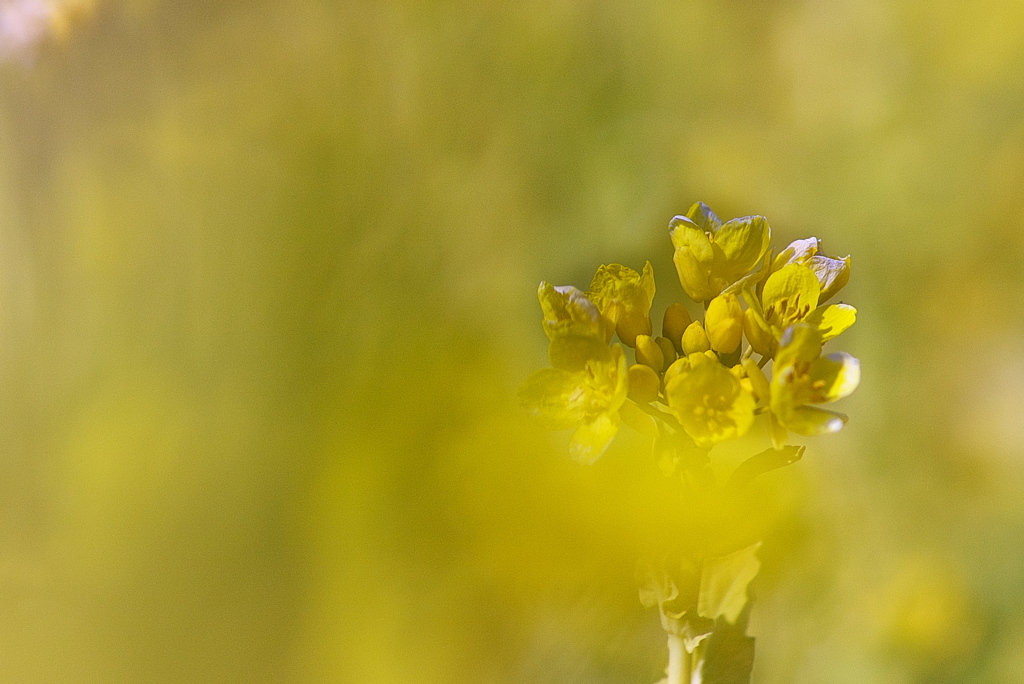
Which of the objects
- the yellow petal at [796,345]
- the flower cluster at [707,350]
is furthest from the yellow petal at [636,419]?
the yellow petal at [796,345]

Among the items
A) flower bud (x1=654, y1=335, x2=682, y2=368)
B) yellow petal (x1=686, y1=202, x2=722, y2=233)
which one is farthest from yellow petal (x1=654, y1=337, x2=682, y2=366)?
yellow petal (x1=686, y1=202, x2=722, y2=233)

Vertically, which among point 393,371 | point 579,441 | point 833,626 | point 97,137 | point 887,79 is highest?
point 97,137

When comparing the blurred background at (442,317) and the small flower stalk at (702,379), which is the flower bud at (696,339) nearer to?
the small flower stalk at (702,379)

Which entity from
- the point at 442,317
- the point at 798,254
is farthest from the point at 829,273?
the point at 442,317

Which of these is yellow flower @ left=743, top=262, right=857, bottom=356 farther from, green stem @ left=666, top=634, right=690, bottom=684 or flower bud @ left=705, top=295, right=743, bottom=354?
green stem @ left=666, top=634, right=690, bottom=684

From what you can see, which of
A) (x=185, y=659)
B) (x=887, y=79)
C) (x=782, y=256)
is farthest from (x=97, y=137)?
(x=887, y=79)

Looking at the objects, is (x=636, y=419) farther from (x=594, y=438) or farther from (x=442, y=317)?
(x=442, y=317)

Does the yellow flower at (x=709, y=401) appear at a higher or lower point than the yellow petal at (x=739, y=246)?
lower

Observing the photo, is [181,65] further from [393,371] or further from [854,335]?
[854,335]
